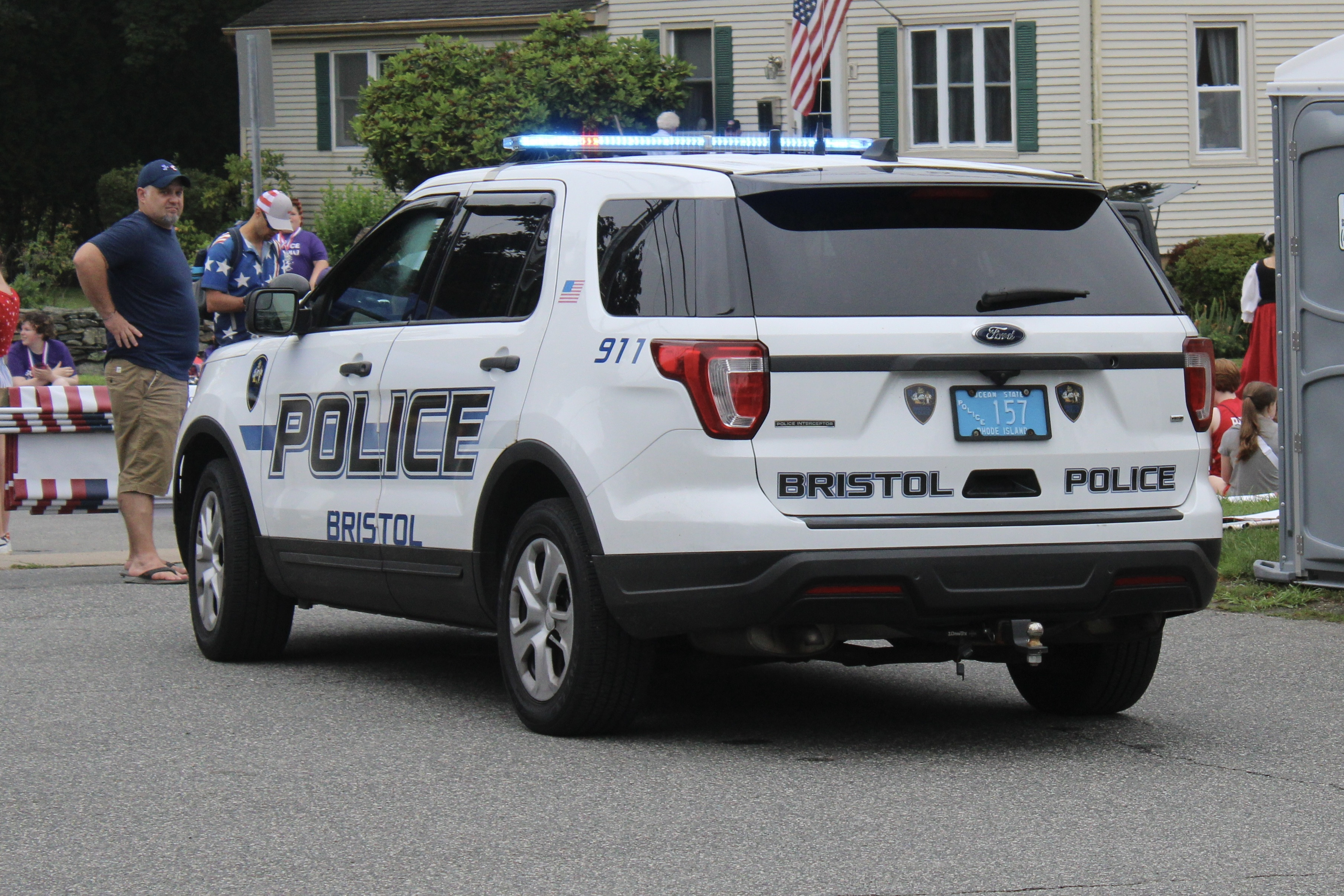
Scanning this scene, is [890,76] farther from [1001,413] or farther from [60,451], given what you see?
[1001,413]

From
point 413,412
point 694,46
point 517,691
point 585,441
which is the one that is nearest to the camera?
point 585,441

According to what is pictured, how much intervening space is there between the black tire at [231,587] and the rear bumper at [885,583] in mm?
2509

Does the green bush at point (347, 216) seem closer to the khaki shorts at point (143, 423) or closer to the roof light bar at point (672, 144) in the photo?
the khaki shorts at point (143, 423)

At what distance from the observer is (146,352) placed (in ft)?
34.9

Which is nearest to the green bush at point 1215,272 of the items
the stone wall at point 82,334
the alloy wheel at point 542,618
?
the stone wall at point 82,334

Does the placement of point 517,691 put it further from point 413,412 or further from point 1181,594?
point 1181,594

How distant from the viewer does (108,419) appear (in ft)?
43.6

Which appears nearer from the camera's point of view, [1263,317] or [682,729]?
[682,729]

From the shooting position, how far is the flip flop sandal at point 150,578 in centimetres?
1073

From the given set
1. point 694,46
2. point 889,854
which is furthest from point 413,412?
point 694,46

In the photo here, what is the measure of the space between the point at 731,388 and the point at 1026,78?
23742 millimetres

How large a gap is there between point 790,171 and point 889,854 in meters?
2.09

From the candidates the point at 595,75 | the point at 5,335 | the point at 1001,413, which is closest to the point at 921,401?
the point at 1001,413

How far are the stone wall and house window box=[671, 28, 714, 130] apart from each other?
7.92m
